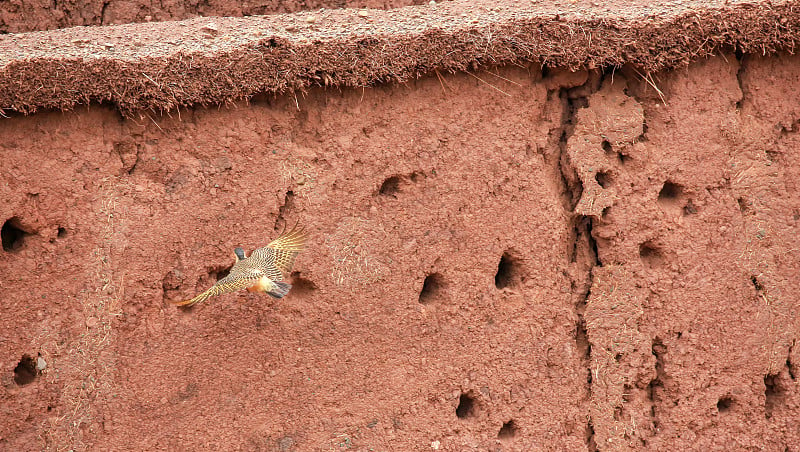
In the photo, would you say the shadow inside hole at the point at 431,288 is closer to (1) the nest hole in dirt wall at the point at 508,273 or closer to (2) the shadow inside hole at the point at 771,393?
(1) the nest hole in dirt wall at the point at 508,273

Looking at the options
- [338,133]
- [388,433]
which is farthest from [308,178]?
[388,433]

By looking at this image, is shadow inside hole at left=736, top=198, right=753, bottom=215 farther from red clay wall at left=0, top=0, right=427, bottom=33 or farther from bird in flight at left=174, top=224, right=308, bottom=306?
bird in flight at left=174, top=224, right=308, bottom=306

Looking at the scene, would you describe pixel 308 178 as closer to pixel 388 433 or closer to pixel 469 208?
pixel 469 208

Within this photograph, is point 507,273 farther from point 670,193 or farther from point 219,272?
point 219,272

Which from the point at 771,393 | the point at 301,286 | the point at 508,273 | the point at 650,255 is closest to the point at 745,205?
the point at 650,255

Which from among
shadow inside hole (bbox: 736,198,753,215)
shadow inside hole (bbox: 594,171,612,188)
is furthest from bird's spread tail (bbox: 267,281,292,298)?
shadow inside hole (bbox: 736,198,753,215)

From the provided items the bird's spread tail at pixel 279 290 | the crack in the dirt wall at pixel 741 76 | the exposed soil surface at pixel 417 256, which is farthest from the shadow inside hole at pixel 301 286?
the crack in the dirt wall at pixel 741 76
